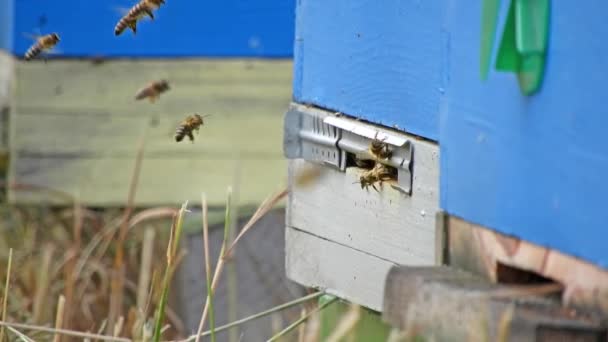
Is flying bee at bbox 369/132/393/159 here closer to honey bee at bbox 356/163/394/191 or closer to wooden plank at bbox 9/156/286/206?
honey bee at bbox 356/163/394/191

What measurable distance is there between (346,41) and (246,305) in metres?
2.05

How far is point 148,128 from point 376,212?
2513 mm

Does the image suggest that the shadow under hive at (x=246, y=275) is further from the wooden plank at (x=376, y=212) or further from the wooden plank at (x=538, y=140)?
the wooden plank at (x=538, y=140)

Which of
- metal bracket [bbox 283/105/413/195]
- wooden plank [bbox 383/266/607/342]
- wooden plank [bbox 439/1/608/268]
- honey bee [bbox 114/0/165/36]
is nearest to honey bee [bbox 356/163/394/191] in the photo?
metal bracket [bbox 283/105/413/195]

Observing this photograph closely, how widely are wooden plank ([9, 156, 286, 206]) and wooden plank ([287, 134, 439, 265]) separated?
206 cm

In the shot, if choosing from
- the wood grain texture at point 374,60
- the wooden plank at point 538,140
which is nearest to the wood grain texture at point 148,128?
the wood grain texture at point 374,60

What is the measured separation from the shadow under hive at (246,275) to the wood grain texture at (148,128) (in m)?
0.31

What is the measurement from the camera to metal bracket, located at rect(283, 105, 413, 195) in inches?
91.1

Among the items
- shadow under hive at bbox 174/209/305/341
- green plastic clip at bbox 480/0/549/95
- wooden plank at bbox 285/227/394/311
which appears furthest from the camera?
shadow under hive at bbox 174/209/305/341

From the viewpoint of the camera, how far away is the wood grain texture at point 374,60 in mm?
2170

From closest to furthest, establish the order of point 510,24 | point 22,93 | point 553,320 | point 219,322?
point 553,320 < point 510,24 < point 219,322 < point 22,93

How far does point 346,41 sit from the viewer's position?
98.1 inches

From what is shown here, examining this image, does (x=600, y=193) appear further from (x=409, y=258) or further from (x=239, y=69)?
(x=239, y=69)

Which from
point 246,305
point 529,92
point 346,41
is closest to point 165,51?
point 246,305
